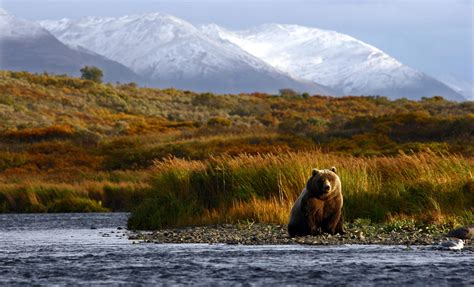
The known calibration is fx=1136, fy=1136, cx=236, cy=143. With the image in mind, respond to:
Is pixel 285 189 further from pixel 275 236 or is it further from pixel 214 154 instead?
pixel 214 154

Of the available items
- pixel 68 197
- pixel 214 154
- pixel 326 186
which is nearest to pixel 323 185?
pixel 326 186

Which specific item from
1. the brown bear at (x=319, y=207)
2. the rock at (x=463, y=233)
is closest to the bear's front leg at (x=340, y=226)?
the brown bear at (x=319, y=207)

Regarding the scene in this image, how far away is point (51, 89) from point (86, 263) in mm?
81877

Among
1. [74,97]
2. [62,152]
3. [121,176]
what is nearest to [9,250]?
[121,176]

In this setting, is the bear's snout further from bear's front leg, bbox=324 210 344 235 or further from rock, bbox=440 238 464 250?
rock, bbox=440 238 464 250

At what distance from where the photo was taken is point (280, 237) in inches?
846

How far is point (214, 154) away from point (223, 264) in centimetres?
3382

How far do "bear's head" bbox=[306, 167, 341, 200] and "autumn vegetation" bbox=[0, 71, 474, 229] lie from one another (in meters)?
3.70

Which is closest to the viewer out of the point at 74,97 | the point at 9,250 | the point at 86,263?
the point at 86,263

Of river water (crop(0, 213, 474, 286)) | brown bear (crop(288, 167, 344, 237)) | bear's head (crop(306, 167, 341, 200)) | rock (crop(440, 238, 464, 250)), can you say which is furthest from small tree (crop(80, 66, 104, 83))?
rock (crop(440, 238, 464, 250))

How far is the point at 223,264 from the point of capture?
1750 cm

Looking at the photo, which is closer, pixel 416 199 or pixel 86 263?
pixel 86 263

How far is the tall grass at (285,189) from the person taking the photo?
25.2m

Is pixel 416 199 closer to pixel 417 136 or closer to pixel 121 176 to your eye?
pixel 121 176
